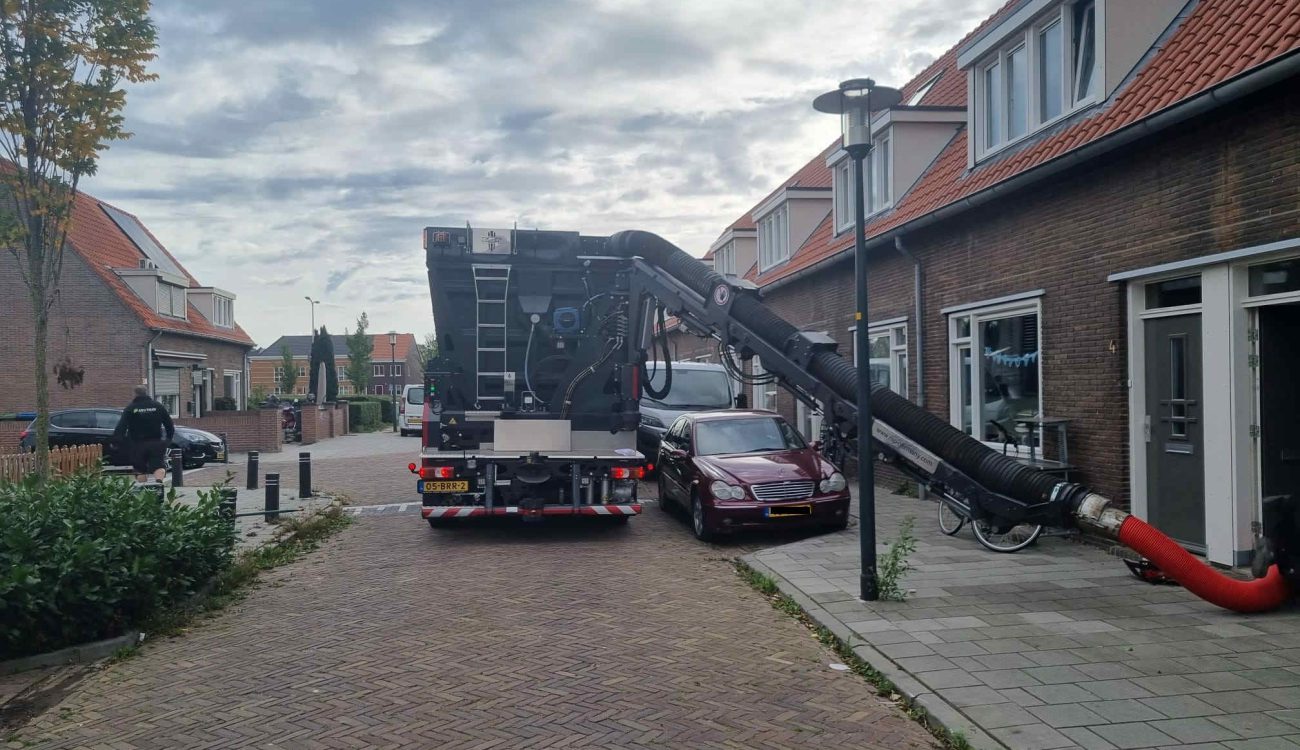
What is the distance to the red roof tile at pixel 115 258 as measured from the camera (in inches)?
1250

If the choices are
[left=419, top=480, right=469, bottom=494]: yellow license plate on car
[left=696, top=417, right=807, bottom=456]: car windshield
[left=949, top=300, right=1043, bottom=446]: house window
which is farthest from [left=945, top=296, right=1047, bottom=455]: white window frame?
[left=419, top=480, right=469, bottom=494]: yellow license plate on car

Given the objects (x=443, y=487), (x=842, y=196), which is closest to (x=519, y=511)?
(x=443, y=487)

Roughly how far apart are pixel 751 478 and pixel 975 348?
3710 mm

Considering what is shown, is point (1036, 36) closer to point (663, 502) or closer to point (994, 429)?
point (994, 429)

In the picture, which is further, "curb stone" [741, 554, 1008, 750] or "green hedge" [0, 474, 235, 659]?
"green hedge" [0, 474, 235, 659]

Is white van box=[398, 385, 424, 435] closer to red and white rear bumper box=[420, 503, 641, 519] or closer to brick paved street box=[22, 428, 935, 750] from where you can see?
red and white rear bumper box=[420, 503, 641, 519]

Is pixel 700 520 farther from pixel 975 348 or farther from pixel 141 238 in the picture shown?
pixel 141 238

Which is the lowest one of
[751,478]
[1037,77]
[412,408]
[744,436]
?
[751,478]

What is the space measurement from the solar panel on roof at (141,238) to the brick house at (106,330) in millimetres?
1344

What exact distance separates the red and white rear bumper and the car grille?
1.49m

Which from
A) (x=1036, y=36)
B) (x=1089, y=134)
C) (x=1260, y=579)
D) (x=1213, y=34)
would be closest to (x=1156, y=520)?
(x=1260, y=579)

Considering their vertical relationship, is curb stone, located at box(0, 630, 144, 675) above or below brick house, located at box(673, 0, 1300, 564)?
below

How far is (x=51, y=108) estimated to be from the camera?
352 inches

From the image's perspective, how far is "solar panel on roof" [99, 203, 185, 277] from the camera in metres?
37.9
